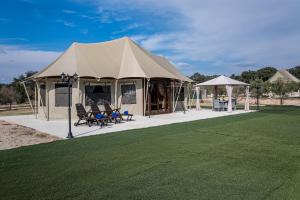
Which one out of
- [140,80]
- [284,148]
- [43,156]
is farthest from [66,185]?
[140,80]

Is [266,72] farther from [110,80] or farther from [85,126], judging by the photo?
[85,126]

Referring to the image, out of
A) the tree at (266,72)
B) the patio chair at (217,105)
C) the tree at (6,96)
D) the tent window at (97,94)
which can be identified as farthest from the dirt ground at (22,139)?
the tree at (266,72)

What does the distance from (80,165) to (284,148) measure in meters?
5.16

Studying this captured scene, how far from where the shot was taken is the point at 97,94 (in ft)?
55.3

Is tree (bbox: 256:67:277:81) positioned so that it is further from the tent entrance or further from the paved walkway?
the paved walkway

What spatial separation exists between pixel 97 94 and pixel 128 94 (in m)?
1.91

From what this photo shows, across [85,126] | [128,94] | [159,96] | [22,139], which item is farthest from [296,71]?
[22,139]

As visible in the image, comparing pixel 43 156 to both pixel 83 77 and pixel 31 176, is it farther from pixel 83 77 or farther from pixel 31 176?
pixel 83 77

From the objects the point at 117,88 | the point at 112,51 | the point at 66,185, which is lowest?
the point at 66,185

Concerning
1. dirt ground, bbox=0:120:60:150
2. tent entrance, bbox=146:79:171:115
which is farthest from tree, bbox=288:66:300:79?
dirt ground, bbox=0:120:60:150

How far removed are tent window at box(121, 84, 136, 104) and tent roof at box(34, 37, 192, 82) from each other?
781mm

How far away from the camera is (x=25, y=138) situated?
965cm

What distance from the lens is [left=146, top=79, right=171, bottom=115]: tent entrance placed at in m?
18.2

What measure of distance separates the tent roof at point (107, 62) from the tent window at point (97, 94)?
809mm
